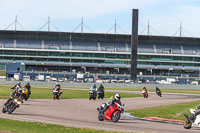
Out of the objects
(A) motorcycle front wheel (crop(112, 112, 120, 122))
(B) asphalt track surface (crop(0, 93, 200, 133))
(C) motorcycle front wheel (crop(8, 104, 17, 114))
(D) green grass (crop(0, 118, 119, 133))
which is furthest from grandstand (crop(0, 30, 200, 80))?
A: (D) green grass (crop(0, 118, 119, 133))

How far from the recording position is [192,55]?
470 feet

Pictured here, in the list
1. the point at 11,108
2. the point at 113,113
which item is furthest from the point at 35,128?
the point at 11,108

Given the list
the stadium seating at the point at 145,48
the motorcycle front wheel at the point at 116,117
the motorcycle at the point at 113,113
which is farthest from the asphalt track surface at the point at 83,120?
the stadium seating at the point at 145,48

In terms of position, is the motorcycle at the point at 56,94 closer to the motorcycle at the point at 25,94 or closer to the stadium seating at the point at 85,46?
the motorcycle at the point at 25,94

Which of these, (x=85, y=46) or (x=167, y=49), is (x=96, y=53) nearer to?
(x=85, y=46)

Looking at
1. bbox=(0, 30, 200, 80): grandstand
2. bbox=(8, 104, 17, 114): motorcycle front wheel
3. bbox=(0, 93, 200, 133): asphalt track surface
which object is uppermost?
bbox=(0, 30, 200, 80): grandstand

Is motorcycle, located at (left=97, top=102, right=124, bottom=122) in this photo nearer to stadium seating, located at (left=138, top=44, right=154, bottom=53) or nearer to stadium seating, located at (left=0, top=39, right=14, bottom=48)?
stadium seating, located at (left=138, top=44, right=154, bottom=53)

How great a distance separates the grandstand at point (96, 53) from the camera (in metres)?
140

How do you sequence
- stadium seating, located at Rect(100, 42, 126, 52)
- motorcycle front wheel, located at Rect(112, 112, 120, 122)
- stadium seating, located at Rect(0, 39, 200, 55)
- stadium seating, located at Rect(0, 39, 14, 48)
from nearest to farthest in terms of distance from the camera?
motorcycle front wheel, located at Rect(112, 112, 120, 122) < stadium seating, located at Rect(0, 39, 14, 48) < stadium seating, located at Rect(0, 39, 200, 55) < stadium seating, located at Rect(100, 42, 126, 52)

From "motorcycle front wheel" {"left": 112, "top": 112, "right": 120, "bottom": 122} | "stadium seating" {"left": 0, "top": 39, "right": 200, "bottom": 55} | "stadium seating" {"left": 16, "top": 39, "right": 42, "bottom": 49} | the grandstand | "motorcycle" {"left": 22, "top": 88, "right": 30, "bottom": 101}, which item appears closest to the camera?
"motorcycle front wheel" {"left": 112, "top": 112, "right": 120, "bottom": 122}

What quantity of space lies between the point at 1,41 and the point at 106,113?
126m

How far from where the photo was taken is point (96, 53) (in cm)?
14100

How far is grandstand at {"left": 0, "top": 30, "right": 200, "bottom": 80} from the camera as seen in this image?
5507 inches

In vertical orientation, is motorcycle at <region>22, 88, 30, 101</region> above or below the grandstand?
below
